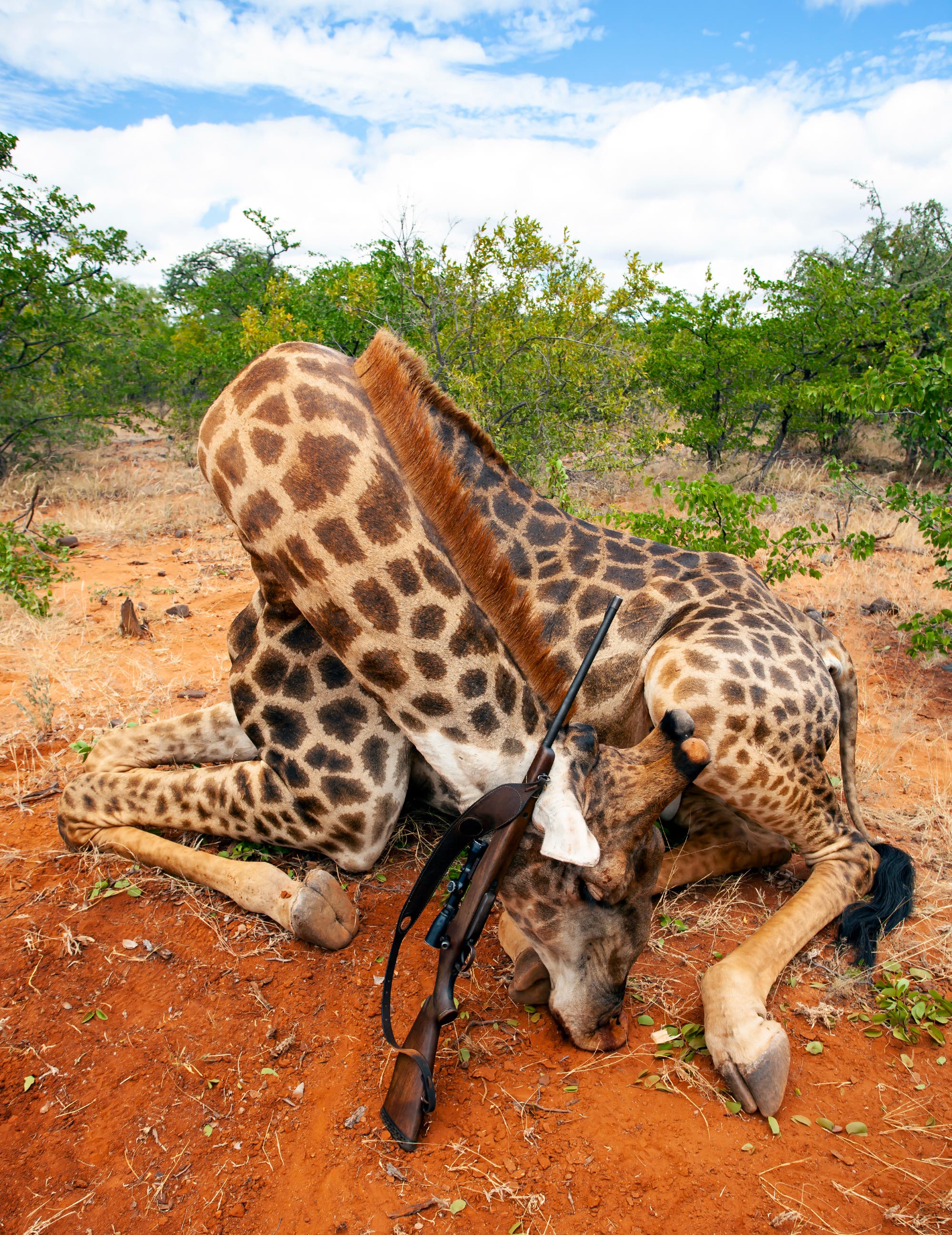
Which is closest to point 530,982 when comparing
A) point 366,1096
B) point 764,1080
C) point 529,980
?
point 529,980

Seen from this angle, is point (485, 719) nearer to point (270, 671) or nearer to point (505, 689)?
point (505, 689)

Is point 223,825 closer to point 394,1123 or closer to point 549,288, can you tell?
point 394,1123

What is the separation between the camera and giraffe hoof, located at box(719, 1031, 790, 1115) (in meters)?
2.27

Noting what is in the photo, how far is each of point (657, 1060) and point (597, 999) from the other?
326 mm

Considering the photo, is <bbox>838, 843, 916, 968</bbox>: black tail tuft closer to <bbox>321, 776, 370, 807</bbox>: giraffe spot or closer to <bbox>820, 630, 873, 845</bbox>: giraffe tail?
<bbox>820, 630, 873, 845</bbox>: giraffe tail

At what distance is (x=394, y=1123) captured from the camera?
6.88 ft

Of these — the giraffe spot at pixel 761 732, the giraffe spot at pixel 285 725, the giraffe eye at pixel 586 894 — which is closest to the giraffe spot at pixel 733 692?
the giraffe spot at pixel 761 732

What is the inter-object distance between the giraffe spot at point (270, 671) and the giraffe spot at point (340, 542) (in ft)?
2.60

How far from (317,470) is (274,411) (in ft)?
0.99

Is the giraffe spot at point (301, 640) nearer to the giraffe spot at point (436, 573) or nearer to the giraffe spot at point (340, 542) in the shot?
the giraffe spot at point (340, 542)

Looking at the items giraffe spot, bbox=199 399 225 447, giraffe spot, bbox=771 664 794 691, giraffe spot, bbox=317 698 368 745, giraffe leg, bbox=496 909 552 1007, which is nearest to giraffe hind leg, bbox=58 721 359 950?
giraffe spot, bbox=317 698 368 745

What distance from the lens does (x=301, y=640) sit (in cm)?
301

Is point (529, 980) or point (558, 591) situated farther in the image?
point (558, 591)

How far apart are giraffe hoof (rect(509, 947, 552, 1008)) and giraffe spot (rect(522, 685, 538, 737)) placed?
0.82m
